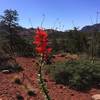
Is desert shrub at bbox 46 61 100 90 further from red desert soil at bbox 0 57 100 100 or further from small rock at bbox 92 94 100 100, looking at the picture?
small rock at bbox 92 94 100 100

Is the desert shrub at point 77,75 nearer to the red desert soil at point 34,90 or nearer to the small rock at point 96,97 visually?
the red desert soil at point 34,90

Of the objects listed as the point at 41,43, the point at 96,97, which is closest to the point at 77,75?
the point at 96,97

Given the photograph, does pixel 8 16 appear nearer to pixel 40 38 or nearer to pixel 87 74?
pixel 87 74

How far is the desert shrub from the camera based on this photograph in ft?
38.1

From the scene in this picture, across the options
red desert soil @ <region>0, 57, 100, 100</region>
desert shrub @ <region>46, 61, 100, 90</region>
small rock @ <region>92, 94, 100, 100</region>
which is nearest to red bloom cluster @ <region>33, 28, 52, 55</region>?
red desert soil @ <region>0, 57, 100, 100</region>

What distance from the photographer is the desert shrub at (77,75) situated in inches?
457

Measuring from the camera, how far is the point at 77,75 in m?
12.0

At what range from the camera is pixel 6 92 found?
33.5 feet

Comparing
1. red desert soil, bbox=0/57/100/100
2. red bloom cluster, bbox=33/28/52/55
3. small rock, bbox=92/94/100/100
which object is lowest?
small rock, bbox=92/94/100/100

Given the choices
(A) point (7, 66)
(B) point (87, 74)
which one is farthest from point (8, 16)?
(B) point (87, 74)

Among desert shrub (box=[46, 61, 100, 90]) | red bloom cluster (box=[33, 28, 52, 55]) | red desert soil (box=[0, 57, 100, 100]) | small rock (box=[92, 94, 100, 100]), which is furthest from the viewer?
desert shrub (box=[46, 61, 100, 90])

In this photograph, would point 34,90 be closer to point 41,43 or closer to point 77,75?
point 77,75

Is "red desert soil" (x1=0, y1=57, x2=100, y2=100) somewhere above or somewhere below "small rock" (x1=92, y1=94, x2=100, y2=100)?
above

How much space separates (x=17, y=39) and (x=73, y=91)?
35.3 ft
